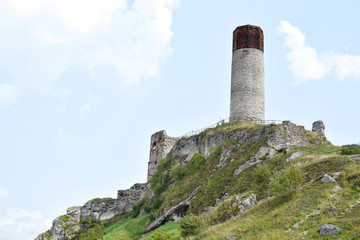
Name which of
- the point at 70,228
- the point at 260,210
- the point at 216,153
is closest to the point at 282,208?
the point at 260,210

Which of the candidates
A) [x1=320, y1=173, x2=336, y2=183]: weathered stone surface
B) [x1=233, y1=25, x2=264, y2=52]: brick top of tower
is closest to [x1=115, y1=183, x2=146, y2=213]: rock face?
[x1=233, y1=25, x2=264, y2=52]: brick top of tower

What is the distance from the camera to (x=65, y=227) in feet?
171

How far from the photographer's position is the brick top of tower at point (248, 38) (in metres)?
45.0

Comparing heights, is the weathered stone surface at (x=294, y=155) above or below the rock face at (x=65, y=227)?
above

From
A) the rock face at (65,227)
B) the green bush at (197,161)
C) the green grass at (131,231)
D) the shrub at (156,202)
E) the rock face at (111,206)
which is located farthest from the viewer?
the rock face at (111,206)

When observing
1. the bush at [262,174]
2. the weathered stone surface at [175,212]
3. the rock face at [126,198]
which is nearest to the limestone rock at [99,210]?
the rock face at [126,198]

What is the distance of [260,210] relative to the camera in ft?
76.0

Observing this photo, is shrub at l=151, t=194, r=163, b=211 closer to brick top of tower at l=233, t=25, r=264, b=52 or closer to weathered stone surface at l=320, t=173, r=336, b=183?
brick top of tower at l=233, t=25, r=264, b=52

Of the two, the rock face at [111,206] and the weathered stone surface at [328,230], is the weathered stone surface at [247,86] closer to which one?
the rock face at [111,206]

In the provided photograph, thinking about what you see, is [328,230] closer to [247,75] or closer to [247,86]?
[247,86]

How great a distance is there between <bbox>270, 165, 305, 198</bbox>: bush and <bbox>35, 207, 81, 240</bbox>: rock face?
3585 cm

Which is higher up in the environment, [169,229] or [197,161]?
[197,161]

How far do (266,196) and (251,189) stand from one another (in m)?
2.12

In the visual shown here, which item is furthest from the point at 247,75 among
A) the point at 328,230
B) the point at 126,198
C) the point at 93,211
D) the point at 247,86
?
the point at 93,211
